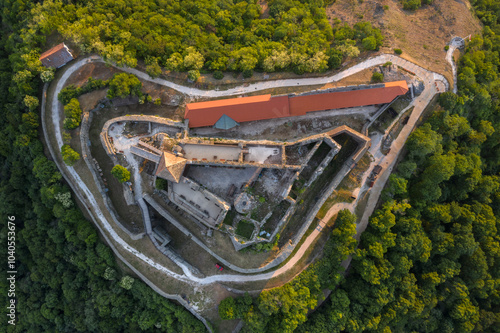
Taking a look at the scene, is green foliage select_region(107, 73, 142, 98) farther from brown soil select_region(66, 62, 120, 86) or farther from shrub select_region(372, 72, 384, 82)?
shrub select_region(372, 72, 384, 82)

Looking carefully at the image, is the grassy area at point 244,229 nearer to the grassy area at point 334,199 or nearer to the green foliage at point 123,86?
the grassy area at point 334,199

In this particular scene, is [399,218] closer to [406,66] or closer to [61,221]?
[406,66]

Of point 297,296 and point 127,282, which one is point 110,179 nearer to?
point 127,282

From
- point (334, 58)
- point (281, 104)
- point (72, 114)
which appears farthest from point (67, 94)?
point (334, 58)

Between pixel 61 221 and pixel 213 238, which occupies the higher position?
pixel 61 221

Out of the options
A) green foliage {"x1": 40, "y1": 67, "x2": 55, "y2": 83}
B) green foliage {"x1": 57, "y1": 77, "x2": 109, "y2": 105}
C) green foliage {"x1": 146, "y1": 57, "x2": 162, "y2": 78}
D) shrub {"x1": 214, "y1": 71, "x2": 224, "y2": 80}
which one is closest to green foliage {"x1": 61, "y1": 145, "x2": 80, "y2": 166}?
green foliage {"x1": 57, "y1": 77, "x2": 109, "y2": 105}

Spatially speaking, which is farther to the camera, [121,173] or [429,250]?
[429,250]

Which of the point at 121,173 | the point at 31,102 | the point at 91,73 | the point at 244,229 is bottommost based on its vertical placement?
the point at 244,229

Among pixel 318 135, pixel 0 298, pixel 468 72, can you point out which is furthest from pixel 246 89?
pixel 0 298
